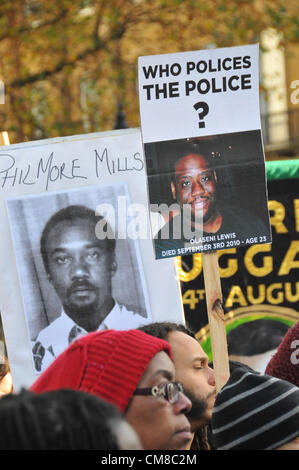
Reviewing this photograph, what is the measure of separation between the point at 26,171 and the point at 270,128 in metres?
17.8

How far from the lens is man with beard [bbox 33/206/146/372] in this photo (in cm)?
295

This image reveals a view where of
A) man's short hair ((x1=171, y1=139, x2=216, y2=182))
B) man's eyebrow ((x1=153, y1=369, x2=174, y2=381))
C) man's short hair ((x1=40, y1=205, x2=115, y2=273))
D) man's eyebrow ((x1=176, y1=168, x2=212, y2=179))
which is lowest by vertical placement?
man's eyebrow ((x1=153, y1=369, x2=174, y2=381))

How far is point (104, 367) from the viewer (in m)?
1.79

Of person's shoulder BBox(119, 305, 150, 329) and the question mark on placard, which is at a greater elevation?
the question mark on placard

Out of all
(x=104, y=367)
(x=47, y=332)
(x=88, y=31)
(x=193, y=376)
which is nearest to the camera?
(x=104, y=367)

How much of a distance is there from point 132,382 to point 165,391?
0.09 metres

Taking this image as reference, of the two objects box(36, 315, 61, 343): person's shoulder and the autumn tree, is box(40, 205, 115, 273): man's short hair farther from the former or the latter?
the autumn tree

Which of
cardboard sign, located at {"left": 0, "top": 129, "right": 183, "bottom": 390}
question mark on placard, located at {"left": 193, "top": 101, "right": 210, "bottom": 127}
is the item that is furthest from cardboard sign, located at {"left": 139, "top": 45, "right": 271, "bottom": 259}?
cardboard sign, located at {"left": 0, "top": 129, "right": 183, "bottom": 390}

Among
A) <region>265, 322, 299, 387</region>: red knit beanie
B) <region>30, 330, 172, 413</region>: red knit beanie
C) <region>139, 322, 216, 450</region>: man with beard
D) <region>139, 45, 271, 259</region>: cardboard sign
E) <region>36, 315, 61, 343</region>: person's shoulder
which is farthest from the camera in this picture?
<region>36, 315, 61, 343</region>: person's shoulder

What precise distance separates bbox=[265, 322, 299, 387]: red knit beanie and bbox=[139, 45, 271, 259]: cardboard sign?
37cm

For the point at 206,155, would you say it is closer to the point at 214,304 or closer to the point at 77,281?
the point at 214,304

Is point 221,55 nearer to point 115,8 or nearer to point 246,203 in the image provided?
point 246,203

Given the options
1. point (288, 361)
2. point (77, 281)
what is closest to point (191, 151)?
point (77, 281)
